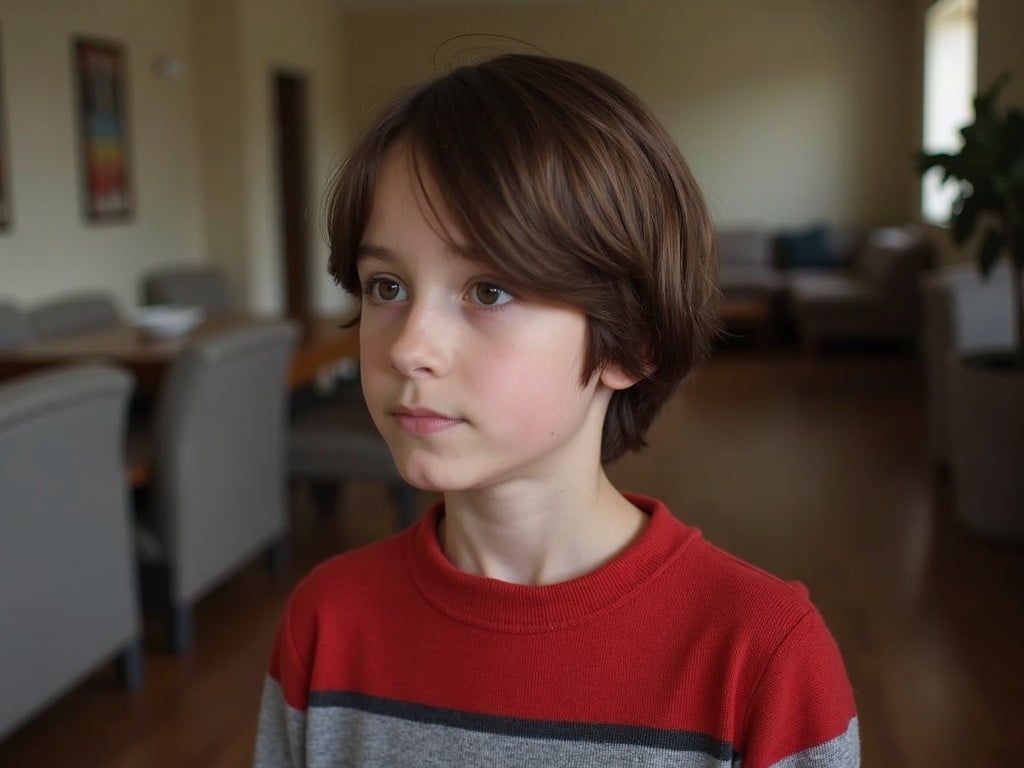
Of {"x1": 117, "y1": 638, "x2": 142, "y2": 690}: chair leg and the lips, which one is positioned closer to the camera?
the lips

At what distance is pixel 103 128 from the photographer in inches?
252

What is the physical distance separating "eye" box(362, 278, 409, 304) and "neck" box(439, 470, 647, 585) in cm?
17

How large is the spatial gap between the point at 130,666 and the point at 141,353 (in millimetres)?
1164

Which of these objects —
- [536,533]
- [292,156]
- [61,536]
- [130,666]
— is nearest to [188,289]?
[292,156]

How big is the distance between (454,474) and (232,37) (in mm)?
7523

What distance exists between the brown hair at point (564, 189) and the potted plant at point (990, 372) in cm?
332

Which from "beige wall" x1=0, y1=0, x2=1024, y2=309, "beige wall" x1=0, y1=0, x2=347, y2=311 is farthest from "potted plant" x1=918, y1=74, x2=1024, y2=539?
"beige wall" x1=0, y1=0, x2=1024, y2=309

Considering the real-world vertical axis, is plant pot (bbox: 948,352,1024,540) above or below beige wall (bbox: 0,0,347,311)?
below

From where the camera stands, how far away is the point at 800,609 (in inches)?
32.0

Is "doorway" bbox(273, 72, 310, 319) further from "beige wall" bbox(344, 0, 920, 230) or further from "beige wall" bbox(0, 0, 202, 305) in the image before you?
"beige wall" bbox(0, 0, 202, 305)

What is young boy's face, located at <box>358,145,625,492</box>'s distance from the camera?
74 cm

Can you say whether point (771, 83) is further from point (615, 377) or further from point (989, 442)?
point (615, 377)

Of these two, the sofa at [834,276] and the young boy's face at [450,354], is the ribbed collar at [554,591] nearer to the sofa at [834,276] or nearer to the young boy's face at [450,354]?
the young boy's face at [450,354]

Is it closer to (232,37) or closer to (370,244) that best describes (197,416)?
(370,244)
